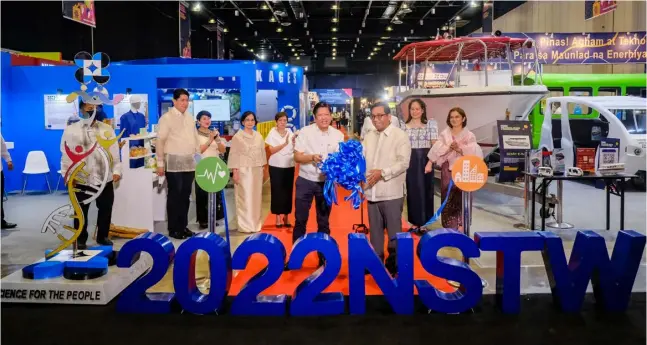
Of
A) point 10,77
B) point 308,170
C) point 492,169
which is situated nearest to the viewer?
point 308,170

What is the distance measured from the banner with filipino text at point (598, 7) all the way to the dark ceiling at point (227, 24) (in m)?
6.05

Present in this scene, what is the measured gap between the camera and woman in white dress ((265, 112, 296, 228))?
6.32 metres

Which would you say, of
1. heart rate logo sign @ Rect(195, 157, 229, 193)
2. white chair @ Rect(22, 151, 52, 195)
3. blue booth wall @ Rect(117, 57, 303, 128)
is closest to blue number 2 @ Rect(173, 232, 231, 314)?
heart rate logo sign @ Rect(195, 157, 229, 193)

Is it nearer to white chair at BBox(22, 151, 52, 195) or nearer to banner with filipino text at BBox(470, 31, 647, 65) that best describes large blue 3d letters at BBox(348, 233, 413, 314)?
white chair at BBox(22, 151, 52, 195)

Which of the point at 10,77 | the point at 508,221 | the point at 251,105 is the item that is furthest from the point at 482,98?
the point at 10,77

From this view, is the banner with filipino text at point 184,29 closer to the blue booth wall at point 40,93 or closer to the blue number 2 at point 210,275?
the blue booth wall at point 40,93

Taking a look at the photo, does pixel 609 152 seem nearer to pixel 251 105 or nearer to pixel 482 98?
pixel 482 98

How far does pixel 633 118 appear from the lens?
9.52 m

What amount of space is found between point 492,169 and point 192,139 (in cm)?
669

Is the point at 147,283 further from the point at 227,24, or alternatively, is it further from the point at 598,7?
the point at 227,24

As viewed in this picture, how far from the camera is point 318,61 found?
3531cm

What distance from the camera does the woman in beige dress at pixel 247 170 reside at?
6344 mm

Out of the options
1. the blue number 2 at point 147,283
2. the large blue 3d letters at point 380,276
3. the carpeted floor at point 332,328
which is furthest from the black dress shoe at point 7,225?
the large blue 3d letters at point 380,276

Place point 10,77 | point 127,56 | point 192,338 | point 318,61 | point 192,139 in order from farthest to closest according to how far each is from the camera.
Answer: point 318,61 < point 127,56 < point 10,77 < point 192,139 < point 192,338
